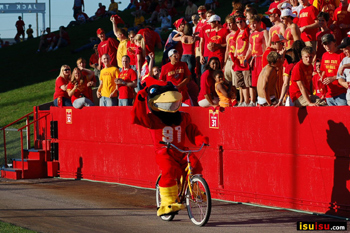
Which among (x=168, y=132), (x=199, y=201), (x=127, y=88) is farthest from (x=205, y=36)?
(x=199, y=201)

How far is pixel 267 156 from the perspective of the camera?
1005cm

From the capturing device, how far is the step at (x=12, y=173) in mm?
15086

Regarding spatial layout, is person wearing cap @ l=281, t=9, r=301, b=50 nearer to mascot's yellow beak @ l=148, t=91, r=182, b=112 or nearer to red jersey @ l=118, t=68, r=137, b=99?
red jersey @ l=118, t=68, r=137, b=99

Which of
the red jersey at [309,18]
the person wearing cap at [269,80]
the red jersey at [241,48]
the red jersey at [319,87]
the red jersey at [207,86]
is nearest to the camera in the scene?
the person wearing cap at [269,80]

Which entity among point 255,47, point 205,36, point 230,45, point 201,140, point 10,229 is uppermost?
point 205,36

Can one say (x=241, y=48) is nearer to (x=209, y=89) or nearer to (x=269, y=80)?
(x=209, y=89)

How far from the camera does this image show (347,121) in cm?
870

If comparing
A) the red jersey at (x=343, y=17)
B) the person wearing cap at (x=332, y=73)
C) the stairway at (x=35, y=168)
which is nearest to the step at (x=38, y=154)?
the stairway at (x=35, y=168)

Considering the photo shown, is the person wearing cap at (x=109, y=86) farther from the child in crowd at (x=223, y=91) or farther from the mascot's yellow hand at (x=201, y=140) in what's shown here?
the mascot's yellow hand at (x=201, y=140)

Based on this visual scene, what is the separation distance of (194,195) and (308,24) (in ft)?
20.2

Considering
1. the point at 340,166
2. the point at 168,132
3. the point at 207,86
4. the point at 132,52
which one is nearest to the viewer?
the point at 340,166

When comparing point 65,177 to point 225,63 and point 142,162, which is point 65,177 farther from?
point 225,63

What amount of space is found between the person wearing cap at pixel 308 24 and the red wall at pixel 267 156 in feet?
10.6

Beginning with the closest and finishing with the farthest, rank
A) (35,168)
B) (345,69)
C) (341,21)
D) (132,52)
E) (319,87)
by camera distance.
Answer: (345,69) → (319,87) → (341,21) → (35,168) → (132,52)
